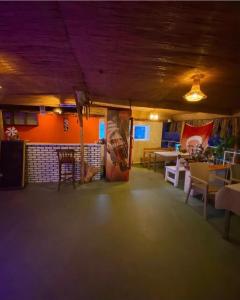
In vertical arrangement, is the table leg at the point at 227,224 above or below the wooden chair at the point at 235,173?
below

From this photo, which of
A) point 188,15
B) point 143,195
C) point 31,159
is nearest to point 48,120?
point 31,159

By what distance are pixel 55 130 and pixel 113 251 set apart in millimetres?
5600

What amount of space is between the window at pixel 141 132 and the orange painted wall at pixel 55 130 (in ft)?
5.42

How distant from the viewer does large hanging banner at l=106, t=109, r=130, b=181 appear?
4609 mm

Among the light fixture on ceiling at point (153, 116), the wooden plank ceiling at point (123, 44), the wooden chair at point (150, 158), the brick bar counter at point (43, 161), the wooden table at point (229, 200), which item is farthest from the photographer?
the wooden chair at point (150, 158)

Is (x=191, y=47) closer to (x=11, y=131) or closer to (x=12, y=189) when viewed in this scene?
(x=12, y=189)

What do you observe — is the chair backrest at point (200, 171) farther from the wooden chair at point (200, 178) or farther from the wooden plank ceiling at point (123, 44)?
the wooden plank ceiling at point (123, 44)

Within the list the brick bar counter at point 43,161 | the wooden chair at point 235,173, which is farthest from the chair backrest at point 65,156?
the wooden chair at point 235,173

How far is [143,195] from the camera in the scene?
392 centimetres

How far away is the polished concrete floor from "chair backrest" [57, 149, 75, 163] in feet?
2.98

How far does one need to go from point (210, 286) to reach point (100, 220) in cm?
169

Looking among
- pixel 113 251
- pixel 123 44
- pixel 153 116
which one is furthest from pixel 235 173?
pixel 153 116

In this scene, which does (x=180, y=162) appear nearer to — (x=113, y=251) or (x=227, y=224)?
(x=227, y=224)

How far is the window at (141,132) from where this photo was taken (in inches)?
283
